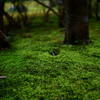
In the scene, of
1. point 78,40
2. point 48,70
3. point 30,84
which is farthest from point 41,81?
point 78,40

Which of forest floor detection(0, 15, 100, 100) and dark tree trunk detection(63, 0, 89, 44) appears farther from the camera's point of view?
dark tree trunk detection(63, 0, 89, 44)

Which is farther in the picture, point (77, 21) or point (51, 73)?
point (77, 21)

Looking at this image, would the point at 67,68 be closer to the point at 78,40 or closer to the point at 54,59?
the point at 54,59

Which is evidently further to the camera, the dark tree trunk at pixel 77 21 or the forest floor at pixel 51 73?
the dark tree trunk at pixel 77 21

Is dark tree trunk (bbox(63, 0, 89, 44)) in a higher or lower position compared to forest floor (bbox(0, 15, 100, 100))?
higher

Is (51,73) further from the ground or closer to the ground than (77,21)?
closer to the ground
